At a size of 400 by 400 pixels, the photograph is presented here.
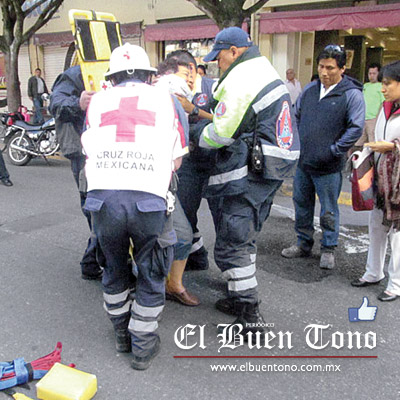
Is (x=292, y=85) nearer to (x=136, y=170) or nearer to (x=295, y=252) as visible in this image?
(x=295, y=252)

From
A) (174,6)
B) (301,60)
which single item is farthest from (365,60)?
(174,6)

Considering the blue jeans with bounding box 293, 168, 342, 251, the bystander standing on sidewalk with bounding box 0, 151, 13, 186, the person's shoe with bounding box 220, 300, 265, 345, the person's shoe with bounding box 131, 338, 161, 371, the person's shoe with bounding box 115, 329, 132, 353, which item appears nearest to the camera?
the person's shoe with bounding box 131, 338, 161, 371

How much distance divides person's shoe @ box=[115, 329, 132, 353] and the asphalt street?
5 cm

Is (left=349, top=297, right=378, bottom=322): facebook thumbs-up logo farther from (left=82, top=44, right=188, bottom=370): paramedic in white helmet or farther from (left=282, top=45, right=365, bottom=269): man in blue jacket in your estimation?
(left=82, top=44, right=188, bottom=370): paramedic in white helmet

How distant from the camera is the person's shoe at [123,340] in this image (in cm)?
274

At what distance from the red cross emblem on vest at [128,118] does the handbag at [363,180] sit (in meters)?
1.80

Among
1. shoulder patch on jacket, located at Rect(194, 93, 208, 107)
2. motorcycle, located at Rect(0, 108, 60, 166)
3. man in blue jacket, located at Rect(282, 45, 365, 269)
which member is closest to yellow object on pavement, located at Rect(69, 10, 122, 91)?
shoulder patch on jacket, located at Rect(194, 93, 208, 107)

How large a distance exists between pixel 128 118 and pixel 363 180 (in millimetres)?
1941

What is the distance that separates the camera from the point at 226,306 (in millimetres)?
3256

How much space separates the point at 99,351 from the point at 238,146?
4.94 ft

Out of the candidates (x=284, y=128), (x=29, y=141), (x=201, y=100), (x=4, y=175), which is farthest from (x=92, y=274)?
(x=29, y=141)

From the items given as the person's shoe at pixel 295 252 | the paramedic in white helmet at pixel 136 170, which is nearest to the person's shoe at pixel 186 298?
the paramedic in white helmet at pixel 136 170

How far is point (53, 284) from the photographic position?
3.70 meters

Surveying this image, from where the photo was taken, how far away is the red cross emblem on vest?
2.30 m
